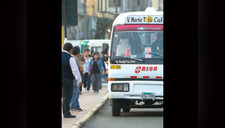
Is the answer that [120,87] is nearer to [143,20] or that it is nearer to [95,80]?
[143,20]

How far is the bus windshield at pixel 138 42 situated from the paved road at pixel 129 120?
1.45 metres

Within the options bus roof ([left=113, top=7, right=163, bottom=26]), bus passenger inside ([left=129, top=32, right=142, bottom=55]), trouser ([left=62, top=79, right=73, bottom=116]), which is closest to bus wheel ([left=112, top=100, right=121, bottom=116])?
bus passenger inside ([left=129, top=32, right=142, bottom=55])

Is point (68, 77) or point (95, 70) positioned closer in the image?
point (68, 77)

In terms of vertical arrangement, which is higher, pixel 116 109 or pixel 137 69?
pixel 137 69

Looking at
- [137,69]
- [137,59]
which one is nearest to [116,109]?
[137,69]

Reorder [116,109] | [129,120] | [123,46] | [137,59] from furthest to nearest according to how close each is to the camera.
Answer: [116,109] < [123,46] < [137,59] < [129,120]

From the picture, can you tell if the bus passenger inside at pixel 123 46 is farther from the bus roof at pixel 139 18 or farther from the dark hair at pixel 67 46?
the dark hair at pixel 67 46

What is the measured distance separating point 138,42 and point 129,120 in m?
1.80

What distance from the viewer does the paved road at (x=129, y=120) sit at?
11711 mm

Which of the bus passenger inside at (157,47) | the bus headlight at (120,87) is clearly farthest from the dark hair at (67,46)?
the bus passenger inside at (157,47)

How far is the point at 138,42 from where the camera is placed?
42.8ft

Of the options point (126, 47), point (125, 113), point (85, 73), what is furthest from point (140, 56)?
point (85, 73)

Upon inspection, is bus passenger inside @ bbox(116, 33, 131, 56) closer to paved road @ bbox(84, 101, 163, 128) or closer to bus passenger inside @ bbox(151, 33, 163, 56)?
bus passenger inside @ bbox(151, 33, 163, 56)

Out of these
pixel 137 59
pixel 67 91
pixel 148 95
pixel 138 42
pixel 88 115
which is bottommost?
pixel 88 115
